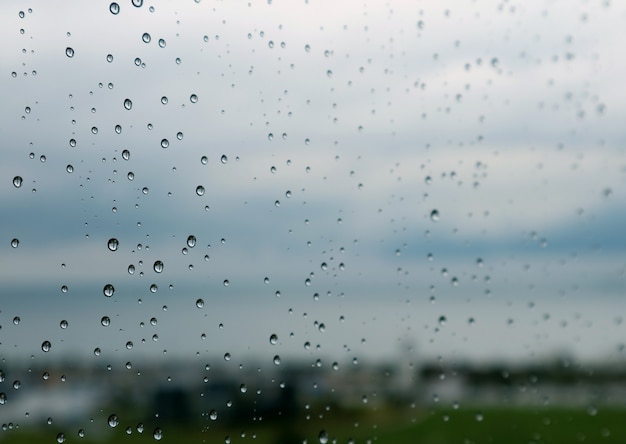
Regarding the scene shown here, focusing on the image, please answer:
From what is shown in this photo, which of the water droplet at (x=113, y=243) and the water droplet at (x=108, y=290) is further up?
the water droplet at (x=113, y=243)

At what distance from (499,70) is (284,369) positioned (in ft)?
2.47

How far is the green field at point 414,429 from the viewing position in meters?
1.75

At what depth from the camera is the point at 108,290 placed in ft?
5.90

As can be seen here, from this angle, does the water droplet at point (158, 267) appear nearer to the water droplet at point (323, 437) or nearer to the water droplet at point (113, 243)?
the water droplet at point (113, 243)

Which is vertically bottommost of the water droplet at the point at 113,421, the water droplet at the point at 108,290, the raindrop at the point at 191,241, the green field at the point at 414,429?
the green field at the point at 414,429

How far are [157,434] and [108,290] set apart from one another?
0.31 meters

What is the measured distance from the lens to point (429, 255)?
71.1 inches

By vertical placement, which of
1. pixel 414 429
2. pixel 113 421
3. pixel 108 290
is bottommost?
pixel 414 429

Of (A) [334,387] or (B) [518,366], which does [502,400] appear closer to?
(B) [518,366]

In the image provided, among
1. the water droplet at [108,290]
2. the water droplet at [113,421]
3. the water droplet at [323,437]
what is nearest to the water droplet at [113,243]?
the water droplet at [108,290]

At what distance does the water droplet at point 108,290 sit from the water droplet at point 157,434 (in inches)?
11.3

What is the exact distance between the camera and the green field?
175cm

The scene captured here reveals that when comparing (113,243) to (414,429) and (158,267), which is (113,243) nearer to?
(158,267)

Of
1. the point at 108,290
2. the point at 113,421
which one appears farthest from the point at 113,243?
the point at 113,421
